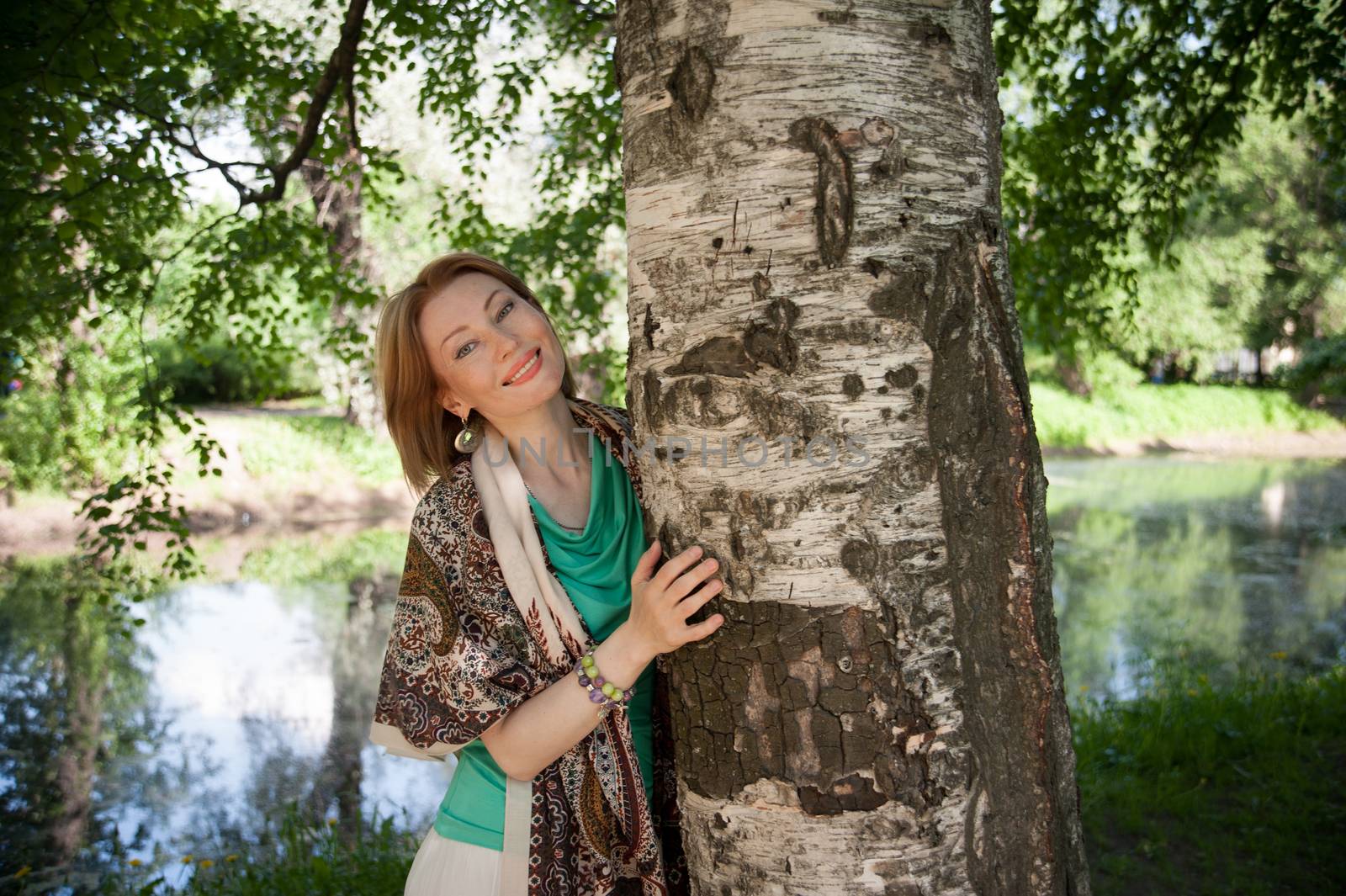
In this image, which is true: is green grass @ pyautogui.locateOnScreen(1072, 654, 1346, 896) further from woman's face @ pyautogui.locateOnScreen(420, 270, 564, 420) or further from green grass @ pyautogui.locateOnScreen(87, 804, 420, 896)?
woman's face @ pyautogui.locateOnScreen(420, 270, 564, 420)

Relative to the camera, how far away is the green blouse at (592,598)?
74.3 inches

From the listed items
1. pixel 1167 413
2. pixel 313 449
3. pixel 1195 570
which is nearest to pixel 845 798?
pixel 1195 570

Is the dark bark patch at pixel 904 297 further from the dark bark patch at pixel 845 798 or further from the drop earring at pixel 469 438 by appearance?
the drop earring at pixel 469 438

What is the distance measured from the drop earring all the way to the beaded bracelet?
52 centimetres

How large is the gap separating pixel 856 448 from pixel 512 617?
760 mm

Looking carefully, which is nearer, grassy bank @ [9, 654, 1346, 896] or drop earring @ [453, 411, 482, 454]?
drop earring @ [453, 411, 482, 454]

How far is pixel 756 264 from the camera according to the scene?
1346 mm

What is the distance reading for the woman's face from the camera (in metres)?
1.88

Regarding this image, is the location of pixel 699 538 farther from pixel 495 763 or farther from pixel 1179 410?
pixel 1179 410

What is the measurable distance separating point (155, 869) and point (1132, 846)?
423 cm

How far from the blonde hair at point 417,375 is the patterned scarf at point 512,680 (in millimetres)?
147

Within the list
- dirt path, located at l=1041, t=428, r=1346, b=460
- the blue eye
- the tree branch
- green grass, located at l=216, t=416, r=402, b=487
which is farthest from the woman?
dirt path, located at l=1041, t=428, r=1346, b=460

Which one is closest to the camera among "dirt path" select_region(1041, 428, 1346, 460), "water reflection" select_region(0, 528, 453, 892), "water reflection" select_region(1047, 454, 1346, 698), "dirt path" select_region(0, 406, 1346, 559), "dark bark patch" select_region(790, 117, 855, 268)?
"dark bark patch" select_region(790, 117, 855, 268)

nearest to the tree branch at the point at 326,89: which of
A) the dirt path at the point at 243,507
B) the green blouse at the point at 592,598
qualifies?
the green blouse at the point at 592,598
